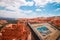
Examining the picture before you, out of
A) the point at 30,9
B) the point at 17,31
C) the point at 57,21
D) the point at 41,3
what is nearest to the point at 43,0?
the point at 41,3

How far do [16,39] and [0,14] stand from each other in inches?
25.8

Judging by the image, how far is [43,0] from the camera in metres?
3.44

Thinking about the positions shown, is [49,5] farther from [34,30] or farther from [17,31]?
[17,31]

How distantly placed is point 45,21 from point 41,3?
41 cm

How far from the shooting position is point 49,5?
3.43 meters

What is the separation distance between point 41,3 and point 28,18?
0.44m

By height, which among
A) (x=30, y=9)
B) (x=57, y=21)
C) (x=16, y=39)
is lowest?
(x=16, y=39)

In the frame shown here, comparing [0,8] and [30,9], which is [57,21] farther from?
[0,8]

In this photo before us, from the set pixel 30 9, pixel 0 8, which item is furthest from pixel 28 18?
pixel 0 8

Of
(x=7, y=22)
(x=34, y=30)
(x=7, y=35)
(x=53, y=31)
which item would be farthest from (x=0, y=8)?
(x=53, y=31)

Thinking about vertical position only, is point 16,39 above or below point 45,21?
below

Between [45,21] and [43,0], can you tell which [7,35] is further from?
[43,0]

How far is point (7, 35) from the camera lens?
331 centimetres

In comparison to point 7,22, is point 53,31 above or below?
below
